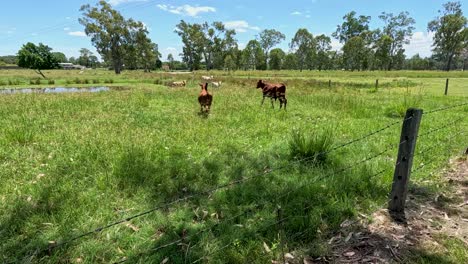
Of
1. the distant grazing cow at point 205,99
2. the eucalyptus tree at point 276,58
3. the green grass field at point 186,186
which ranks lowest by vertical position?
the green grass field at point 186,186

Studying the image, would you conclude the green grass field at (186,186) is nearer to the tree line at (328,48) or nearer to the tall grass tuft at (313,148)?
the tall grass tuft at (313,148)

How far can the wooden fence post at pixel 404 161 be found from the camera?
3172mm

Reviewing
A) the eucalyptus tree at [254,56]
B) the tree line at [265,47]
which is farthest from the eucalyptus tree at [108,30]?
the eucalyptus tree at [254,56]

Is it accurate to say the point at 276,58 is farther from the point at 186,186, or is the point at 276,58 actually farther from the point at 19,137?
the point at 186,186

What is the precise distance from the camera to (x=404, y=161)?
331 cm

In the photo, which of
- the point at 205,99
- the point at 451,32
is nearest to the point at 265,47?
the point at 451,32

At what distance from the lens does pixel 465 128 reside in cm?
792

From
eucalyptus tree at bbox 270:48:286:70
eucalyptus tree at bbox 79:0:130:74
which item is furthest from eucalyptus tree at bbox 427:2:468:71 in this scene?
eucalyptus tree at bbox 79:0:130:74

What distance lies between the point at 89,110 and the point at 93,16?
55.0m

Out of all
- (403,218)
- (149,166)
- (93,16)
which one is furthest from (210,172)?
(93,16)

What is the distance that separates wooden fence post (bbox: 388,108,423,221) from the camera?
3.17 m

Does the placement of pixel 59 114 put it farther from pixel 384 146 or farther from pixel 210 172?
pixel 384 146

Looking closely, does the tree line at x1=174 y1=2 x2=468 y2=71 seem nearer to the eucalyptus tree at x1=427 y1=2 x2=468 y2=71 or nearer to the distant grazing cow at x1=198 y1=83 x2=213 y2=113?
the eucalyptus tree at x1=427 y1=2 x2=468 y2=71

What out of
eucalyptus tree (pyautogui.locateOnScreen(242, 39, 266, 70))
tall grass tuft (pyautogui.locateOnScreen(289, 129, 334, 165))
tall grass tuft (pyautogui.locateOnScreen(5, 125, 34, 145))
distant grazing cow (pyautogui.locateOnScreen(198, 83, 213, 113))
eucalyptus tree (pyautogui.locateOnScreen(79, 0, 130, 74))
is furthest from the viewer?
eucalyptus tree (pyautogui.locateOnScreen(242, 39, 266, 70))
